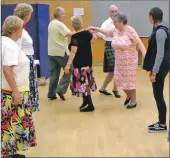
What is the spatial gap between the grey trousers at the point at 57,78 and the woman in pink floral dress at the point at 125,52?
771 mm

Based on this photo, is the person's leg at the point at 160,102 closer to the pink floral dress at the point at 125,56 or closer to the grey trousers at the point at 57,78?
the pink floral dress at the point at 125,56

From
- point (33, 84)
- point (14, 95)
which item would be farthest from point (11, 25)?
point (33, 84)

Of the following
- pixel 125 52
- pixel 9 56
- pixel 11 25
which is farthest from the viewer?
→ pixel 125 52

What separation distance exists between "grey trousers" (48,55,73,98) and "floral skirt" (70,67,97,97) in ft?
2.43

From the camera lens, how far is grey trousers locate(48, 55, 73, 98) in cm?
547

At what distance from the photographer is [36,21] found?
22.3 feet

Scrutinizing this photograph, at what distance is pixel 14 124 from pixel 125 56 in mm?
2188

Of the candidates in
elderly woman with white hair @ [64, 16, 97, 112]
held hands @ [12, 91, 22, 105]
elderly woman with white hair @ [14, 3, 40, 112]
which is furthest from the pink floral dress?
held hands @ [12, 91, 22, 105]

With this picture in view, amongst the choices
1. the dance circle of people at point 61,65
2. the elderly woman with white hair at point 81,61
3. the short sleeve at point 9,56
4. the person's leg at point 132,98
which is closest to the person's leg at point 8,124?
the dance circle of people at point 61,65

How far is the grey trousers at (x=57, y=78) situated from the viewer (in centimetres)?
547

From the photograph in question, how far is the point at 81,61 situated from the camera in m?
4.64

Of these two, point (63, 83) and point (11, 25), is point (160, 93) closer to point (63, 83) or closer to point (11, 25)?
point (11, 25)

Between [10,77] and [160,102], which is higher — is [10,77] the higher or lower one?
the higher one

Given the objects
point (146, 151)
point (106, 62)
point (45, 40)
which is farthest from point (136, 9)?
point (146, 151)
